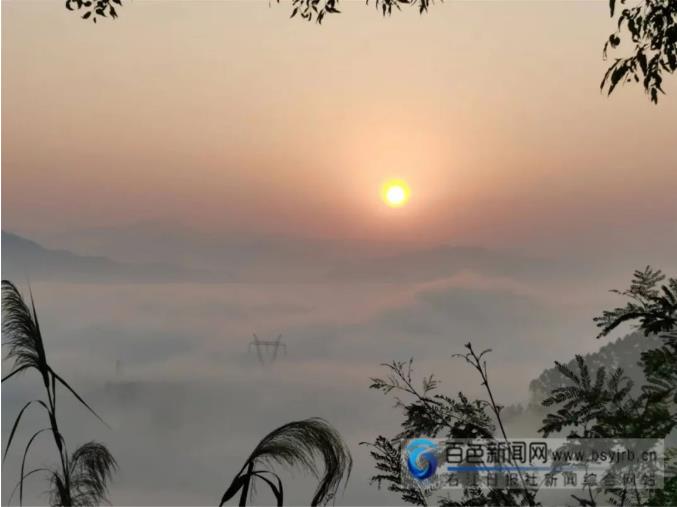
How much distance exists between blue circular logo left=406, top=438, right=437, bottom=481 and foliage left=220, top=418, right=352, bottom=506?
0.21m

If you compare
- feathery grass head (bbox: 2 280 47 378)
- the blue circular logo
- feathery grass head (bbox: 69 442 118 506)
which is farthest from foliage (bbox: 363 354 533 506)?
feathery grass head (bbox: 69 442 118 506)

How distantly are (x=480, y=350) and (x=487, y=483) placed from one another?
41 cm

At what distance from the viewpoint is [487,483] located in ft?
9.29

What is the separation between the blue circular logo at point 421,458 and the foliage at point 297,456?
0.21 m

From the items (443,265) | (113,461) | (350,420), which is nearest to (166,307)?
(350,420)

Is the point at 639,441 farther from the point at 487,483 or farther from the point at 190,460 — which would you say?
the point at 190,460

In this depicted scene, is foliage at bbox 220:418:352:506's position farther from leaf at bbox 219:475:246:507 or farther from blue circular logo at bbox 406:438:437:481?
blue circular logo at bbox 406:438:437:481

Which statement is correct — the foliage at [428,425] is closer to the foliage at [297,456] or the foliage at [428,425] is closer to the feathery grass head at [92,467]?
the foliage at [297,456]

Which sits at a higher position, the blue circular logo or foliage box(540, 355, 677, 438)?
foliage box(540, 355, 677, 438)

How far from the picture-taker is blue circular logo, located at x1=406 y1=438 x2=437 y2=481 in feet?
9.66

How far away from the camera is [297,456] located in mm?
3018

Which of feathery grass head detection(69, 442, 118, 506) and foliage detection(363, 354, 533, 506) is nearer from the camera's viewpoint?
foliage detection(363, 354, 533, 506)

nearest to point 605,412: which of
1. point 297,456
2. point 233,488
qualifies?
point 297,456

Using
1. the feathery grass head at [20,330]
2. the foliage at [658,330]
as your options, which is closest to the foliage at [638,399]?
the foliage at [658,330]
